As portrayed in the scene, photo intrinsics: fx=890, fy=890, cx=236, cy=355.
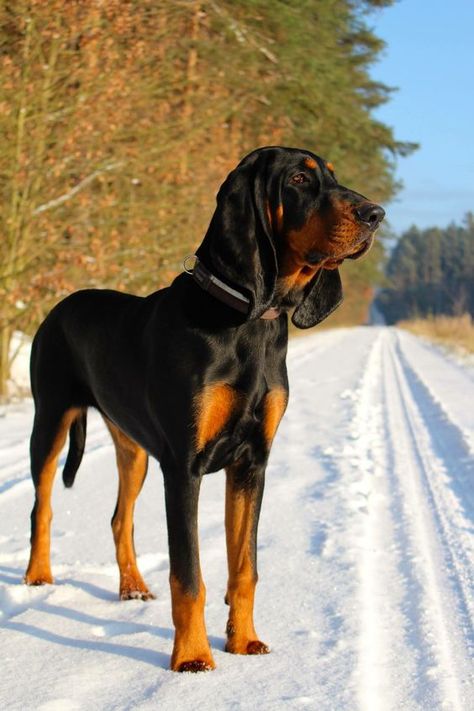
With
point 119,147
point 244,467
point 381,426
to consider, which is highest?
point 119,147

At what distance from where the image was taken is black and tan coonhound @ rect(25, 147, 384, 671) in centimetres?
279

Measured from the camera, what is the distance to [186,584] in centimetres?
274

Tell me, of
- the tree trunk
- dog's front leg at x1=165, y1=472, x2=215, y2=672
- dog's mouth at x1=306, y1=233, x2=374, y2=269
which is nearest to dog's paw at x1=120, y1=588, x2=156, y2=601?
dog's front leg at x1=165, y1=472, x2=215, y2=672

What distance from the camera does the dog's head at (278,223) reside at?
111 inches

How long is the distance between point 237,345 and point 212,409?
229mm

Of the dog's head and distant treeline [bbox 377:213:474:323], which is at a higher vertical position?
the dog's head

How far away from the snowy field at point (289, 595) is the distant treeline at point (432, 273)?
407 feet

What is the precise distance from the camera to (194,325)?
9.52 ft

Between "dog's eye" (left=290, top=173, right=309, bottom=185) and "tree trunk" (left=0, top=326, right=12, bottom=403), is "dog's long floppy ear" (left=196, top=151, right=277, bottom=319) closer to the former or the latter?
"dog's eye" (left=290, top=173, right=309, bottom=185)

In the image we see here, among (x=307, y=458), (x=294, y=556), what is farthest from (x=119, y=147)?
(x=294, y=556)

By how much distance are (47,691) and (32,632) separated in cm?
57

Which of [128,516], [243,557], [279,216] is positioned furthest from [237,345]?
[128,516]

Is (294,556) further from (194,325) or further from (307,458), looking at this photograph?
(307,458)

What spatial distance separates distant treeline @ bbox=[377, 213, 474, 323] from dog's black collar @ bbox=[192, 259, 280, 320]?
416ft
